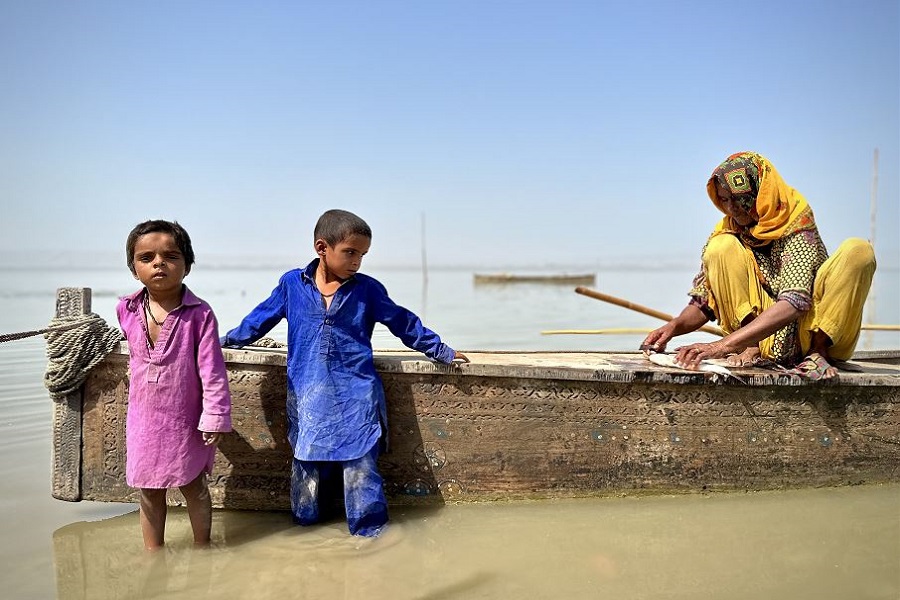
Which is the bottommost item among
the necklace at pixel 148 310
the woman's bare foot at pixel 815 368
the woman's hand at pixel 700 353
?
the woman's bare foot at pixel 815 368

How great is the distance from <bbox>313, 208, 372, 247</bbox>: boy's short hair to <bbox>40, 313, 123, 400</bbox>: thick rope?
3.36 ft

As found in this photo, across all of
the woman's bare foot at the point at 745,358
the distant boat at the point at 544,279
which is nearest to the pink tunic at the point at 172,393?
the woman's bare foot at the point at 745,358

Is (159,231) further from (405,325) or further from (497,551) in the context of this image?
(497,551)

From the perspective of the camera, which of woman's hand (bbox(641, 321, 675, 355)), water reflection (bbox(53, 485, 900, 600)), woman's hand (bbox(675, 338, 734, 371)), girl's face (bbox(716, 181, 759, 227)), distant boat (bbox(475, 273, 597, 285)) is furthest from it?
distant boat (bbox(475, 273, 597, 285))

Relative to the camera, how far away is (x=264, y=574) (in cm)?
239

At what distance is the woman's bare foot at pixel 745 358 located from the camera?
3.19m

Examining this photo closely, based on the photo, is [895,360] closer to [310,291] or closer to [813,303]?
[813,303]

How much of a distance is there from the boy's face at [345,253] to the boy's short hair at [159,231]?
0.52 m

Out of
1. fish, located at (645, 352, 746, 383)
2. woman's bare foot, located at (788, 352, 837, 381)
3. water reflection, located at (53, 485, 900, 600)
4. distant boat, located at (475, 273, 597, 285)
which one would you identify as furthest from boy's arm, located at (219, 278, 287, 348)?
distant boat, located at (475, 273, 597, 285)

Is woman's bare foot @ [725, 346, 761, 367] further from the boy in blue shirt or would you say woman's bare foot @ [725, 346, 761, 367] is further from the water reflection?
the boy in blue shirt

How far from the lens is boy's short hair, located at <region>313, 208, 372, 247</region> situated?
2564mm

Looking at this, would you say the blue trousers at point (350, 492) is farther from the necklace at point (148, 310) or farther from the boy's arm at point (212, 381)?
the necklace at point (148, 310)

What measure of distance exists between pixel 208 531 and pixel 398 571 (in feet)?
2.72

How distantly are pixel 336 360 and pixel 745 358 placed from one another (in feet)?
6.82
